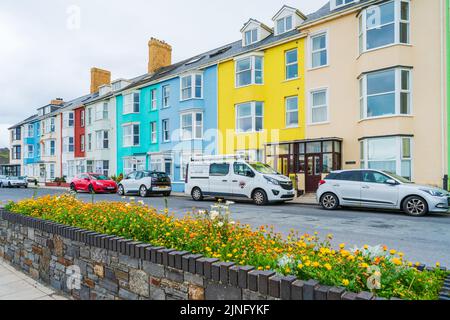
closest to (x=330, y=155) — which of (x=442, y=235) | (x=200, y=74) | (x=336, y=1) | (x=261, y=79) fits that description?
(x=261, y=79)

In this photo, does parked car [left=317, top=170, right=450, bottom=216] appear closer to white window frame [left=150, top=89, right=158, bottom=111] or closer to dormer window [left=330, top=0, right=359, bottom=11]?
dormer window [left=330, top=0, right=359, bottom=11]

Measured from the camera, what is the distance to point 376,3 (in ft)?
56.5

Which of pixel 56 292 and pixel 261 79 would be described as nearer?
pixel 56 292

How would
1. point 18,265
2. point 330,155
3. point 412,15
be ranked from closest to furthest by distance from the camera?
point 18,265 → point 412,15 → point 330,155

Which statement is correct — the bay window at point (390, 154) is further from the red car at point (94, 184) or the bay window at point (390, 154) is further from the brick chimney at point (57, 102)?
the brick chimney at point (57, 102)

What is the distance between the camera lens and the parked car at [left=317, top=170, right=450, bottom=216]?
12.1 m

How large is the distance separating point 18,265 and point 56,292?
6.24ft

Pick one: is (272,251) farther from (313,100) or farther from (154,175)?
(154,175)

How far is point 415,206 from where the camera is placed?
40.2 feet

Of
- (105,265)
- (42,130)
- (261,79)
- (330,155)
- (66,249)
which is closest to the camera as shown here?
(105,265)

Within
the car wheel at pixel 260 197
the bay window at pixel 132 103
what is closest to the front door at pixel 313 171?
the car wheel at pixel 260 197

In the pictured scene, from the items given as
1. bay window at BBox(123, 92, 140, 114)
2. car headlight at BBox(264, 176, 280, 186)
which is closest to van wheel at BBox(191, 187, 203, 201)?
car headlight at BBox(264, 176, 280, 186)

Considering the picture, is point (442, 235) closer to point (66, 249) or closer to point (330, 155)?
point (66, 249)

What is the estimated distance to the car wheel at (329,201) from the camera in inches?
560
